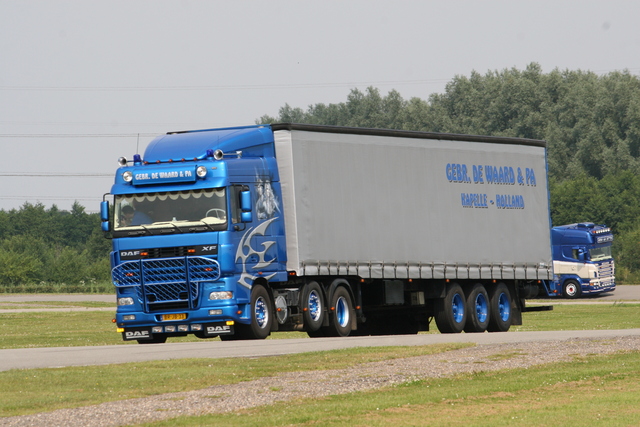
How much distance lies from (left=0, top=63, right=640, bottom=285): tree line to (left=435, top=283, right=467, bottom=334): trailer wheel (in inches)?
1837

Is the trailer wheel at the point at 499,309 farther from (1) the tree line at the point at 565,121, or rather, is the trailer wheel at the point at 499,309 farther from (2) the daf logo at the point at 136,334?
(1) the tree line at the point at 565,121

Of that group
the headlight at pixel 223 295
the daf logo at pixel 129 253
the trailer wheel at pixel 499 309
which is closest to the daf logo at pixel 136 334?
the daf logo at pixel 129 253

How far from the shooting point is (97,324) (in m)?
39.4

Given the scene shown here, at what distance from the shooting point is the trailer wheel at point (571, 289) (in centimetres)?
6166

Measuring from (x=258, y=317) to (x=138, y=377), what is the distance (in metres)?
7.90

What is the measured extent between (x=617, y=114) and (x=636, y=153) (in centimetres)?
336

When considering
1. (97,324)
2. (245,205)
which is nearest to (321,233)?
(245,205)

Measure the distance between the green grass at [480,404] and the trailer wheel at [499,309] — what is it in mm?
12974

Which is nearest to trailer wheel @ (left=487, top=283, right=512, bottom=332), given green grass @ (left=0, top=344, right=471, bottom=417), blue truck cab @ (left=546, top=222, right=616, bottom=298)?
green grass @ (left=0, top=344, right=471, bottom=417)

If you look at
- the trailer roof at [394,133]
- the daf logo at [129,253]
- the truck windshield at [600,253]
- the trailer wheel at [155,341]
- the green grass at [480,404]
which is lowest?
the green grass at [480,404]

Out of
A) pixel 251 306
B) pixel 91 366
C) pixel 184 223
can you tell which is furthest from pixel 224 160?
pixel 91 366

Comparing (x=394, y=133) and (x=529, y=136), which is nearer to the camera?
(x=394, y=133)

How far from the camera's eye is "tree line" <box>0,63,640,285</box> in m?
82.9

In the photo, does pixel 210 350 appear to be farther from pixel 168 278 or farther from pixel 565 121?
pixel 565 121
